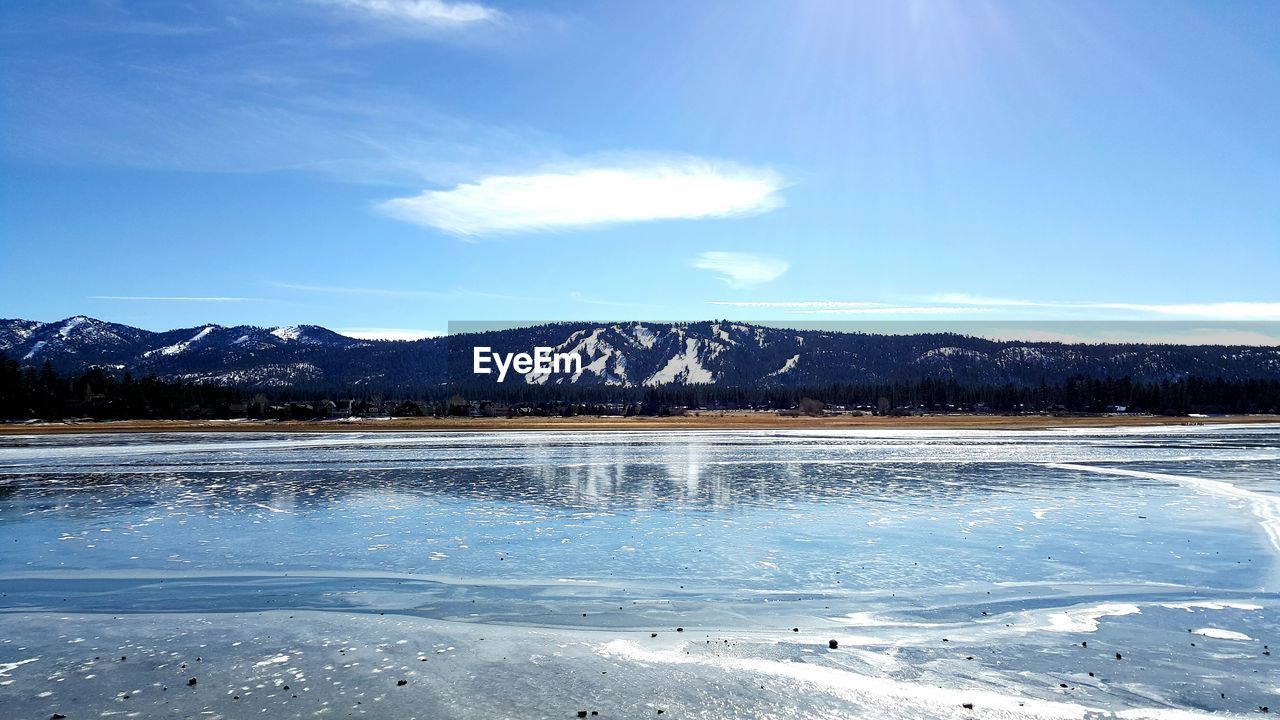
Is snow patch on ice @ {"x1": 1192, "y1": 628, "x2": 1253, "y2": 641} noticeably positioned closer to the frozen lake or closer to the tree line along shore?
the frozen lake

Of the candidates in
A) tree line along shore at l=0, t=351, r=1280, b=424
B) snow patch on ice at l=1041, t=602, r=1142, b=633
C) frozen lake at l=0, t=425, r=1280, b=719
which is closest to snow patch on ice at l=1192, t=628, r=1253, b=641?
frozen lake at l=0, t=425, r=1280, b=719

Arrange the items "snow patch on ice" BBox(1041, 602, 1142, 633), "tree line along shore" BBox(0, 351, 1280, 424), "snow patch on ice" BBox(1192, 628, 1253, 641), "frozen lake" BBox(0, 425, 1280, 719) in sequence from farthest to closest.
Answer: "tree line along shore" BBox(0, 351, 1280, 424), "snow patch on ice" BBox(1041, 602, 1142, 633), "snow patch on ice" BBox(1192, 628, 1253, 641), "frozen lake" BBox(0, 425, 1280, 719)

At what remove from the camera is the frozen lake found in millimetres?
8266

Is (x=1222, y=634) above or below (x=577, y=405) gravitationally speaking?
below

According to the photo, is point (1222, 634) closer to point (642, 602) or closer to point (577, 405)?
point (642, 602)

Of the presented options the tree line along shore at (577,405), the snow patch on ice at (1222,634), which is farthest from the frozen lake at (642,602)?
the tree line along shore at (577,405)

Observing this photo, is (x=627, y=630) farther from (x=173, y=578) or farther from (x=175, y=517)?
(x=175, y=517)

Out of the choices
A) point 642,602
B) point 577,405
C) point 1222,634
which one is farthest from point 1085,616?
point 577,405

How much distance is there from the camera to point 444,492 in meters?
25.8

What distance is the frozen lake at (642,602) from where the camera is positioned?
8.27 meters

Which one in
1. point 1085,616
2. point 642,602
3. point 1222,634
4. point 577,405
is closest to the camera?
point 1222,634

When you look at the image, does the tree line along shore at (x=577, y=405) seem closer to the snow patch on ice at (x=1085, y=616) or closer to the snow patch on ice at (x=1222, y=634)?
the snow patch on ice at (x=1085, y=616)

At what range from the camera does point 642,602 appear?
11914 mm

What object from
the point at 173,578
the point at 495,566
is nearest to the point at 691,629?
the point at 495,566
